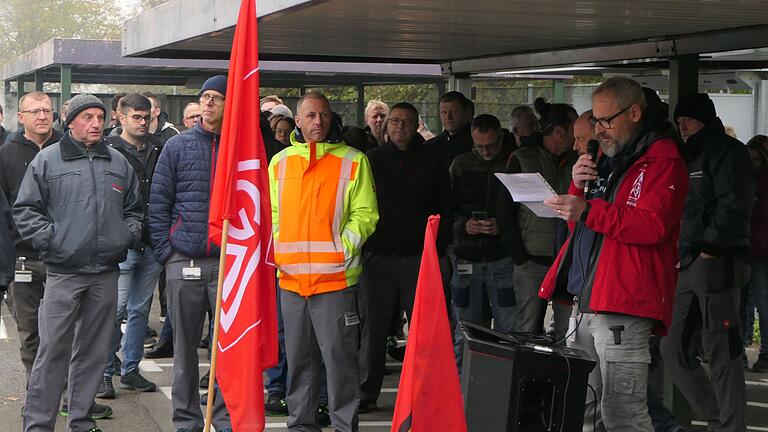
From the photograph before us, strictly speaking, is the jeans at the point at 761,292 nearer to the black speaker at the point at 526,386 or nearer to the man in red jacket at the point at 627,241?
the man in red jacket at the point at 627,241

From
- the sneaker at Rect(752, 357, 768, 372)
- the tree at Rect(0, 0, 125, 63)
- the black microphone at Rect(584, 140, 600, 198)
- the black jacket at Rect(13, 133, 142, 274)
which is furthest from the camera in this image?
the tree at Rect(0, 0, 125, 63)

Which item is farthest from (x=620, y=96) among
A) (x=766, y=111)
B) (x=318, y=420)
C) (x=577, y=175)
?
(x=766, y=111)

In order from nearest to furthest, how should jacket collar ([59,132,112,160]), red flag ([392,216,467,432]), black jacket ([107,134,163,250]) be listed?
red flag ([392,216,467,432]) < jacket collar ([59,132,112,160]) < black jacket ([107,134,163,250])

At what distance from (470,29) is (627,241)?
3.11 metres

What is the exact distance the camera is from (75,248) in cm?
710

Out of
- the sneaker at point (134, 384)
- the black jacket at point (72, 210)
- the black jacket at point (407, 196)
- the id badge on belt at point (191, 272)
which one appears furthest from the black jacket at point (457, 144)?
the black jacket at point (72, 210)

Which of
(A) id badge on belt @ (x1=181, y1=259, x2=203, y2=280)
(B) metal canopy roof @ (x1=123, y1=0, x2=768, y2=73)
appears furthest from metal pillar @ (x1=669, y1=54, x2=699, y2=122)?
(A) id badge on belt @ (x1=181, y1=259, x2=203, y2=280)

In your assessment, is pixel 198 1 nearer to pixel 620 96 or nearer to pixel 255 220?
pixel 255 220

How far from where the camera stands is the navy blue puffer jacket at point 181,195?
287 inches

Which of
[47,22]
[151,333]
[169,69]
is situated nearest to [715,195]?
[151,333]

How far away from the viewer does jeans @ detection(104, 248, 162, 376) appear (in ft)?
30.0

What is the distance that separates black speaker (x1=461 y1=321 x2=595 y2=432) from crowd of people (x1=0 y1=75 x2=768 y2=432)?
0.57 ft

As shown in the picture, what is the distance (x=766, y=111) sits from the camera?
14961mm

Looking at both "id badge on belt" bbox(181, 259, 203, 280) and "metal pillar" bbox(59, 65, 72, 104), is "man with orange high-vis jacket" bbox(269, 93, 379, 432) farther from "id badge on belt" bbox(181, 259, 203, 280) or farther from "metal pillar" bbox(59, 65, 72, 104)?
"metal pillar" bbox(59, 65, 72, 104)
